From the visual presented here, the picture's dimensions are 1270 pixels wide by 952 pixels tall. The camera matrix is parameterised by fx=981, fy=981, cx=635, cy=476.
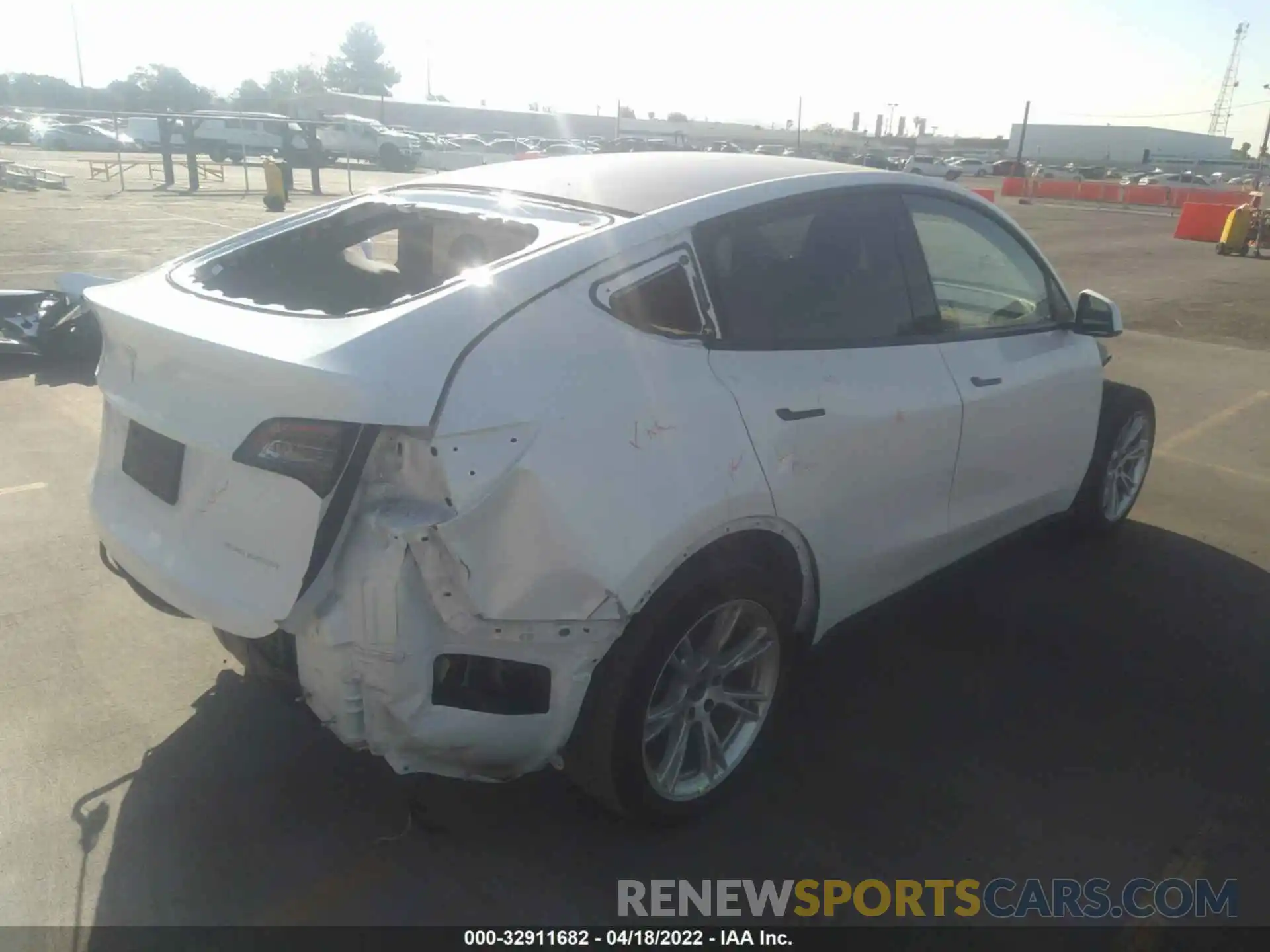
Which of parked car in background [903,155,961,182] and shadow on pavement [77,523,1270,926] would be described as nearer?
shadow on pavement [77,523,1270,926]

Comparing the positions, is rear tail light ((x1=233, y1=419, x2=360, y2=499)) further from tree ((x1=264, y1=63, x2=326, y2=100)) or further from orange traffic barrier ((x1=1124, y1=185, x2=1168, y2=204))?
tree ((x1=264, y1=63, x2=326, y2=100))

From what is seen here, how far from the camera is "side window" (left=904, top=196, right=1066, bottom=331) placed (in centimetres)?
353

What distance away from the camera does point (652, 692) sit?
8.30 ft

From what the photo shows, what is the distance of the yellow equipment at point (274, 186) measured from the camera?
2131cm

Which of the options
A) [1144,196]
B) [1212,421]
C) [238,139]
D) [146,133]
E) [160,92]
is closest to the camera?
[1212,421]

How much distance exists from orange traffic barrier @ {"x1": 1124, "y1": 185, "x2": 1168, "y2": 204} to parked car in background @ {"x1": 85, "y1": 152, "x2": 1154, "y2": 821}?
39.9 metres

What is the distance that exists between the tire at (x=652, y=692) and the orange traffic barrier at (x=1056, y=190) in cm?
4213

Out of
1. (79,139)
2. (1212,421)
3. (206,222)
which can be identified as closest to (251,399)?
(1212,421)

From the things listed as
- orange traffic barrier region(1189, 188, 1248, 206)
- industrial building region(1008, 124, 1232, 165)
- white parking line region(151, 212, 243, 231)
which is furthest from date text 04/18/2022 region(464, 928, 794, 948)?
industrial building region(1008, 124, 1232, 165)

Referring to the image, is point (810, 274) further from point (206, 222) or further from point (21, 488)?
point (206, 222)

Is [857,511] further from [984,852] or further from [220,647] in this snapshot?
[220,647]

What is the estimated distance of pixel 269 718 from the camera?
3.26m

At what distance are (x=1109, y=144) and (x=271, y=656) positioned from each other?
125m

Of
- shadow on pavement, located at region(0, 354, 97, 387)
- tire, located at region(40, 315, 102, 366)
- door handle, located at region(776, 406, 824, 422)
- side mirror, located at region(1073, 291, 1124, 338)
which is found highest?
side mirror, located at region(1073, 291, 1124, 338)
